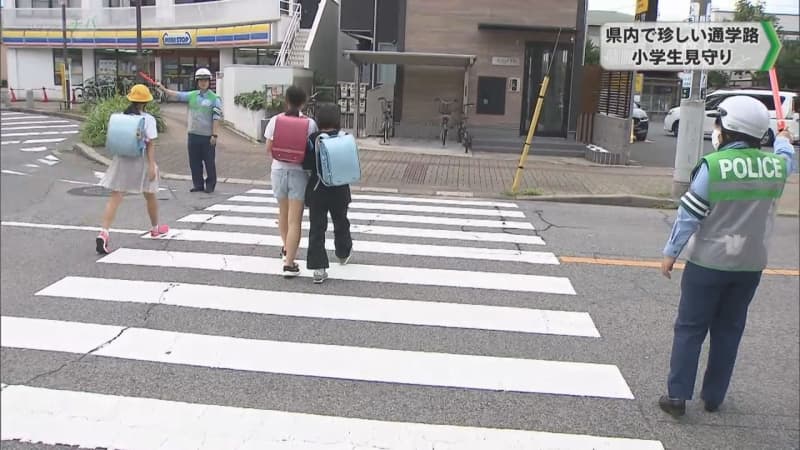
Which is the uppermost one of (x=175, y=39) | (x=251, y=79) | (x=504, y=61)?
(x=175, y=39)

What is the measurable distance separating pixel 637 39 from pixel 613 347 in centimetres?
332

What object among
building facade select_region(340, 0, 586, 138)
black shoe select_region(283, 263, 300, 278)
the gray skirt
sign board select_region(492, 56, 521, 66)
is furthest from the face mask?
sign board select_region(492, 56, 521, 66)

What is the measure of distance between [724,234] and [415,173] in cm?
1128

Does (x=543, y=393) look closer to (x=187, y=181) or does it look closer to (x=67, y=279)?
(x=67, y=279)

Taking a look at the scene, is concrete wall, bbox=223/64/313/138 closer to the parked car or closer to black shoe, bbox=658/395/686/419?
the parked car

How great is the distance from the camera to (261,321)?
5594mm

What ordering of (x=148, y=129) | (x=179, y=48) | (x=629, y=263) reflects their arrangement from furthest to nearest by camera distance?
1. (x=179, y=48)
2. (x=629, y=263)
3. (x=148, y=129)

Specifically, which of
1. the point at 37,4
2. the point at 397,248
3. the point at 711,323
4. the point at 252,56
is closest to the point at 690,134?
the point at 397,248

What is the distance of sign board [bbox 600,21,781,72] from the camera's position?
2479mm

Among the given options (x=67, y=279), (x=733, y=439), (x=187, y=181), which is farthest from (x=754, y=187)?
(x=187, y=181)

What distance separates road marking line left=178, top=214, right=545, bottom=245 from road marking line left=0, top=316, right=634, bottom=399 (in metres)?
4.03

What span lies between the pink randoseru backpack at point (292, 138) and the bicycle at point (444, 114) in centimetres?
1371

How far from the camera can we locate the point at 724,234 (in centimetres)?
392

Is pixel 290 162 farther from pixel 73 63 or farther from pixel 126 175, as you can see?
pixel 73 63
